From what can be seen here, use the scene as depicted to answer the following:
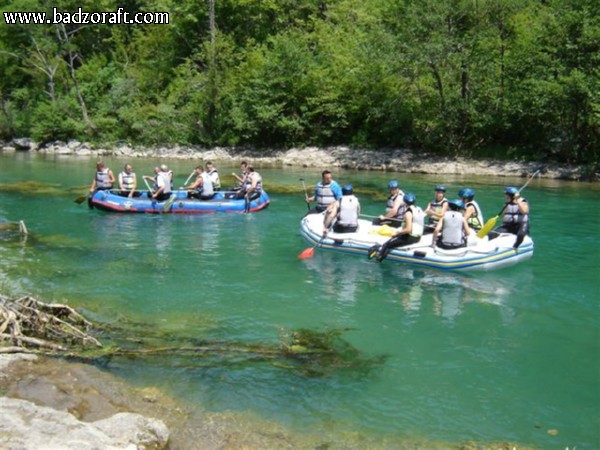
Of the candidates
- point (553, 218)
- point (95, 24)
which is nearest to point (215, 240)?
point (553, 218)

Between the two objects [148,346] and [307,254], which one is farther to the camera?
[307,254]

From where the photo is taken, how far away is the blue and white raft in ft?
40.3

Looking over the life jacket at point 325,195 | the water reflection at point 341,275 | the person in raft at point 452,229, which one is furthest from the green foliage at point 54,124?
the person in raft at point 452,229

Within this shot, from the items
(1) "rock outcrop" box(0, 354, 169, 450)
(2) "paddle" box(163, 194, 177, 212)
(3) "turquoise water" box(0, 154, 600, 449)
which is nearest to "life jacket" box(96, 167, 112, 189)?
(3) "turquoise water" box(0, 154, 600, 449)

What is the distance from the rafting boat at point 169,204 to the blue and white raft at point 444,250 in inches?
213

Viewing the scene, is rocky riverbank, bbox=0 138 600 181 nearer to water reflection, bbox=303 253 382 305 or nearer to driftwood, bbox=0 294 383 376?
water reflection, bbox=303 253 382 305

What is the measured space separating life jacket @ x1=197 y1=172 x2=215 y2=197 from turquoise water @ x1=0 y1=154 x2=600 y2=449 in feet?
3.15

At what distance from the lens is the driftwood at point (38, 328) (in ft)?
24.9

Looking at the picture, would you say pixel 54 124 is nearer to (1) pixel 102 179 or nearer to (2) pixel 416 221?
(1) pixel 102 179

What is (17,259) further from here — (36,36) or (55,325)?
(36,36)

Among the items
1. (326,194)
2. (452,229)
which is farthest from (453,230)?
(326,194)

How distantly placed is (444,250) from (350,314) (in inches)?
126

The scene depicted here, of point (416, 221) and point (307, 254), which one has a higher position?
point (416, 221)

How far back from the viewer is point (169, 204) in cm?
1839
